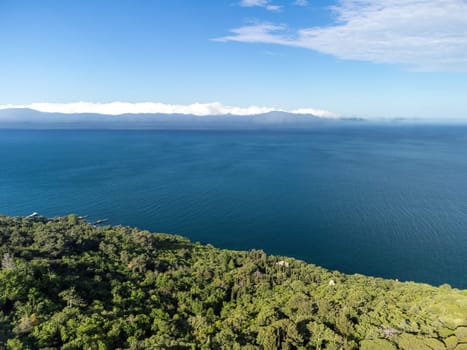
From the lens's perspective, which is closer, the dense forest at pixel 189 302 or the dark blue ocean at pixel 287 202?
the dense forest at pixel 189 302

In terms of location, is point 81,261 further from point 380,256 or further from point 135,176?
point 135,176

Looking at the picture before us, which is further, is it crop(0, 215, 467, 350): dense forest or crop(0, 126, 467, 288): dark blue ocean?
crop(0, 126, 467, 288): dark blue ocean

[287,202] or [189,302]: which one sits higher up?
[189,302]

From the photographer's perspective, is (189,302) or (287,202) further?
(287,202)

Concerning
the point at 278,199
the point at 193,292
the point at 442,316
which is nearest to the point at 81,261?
the point at 193,292
